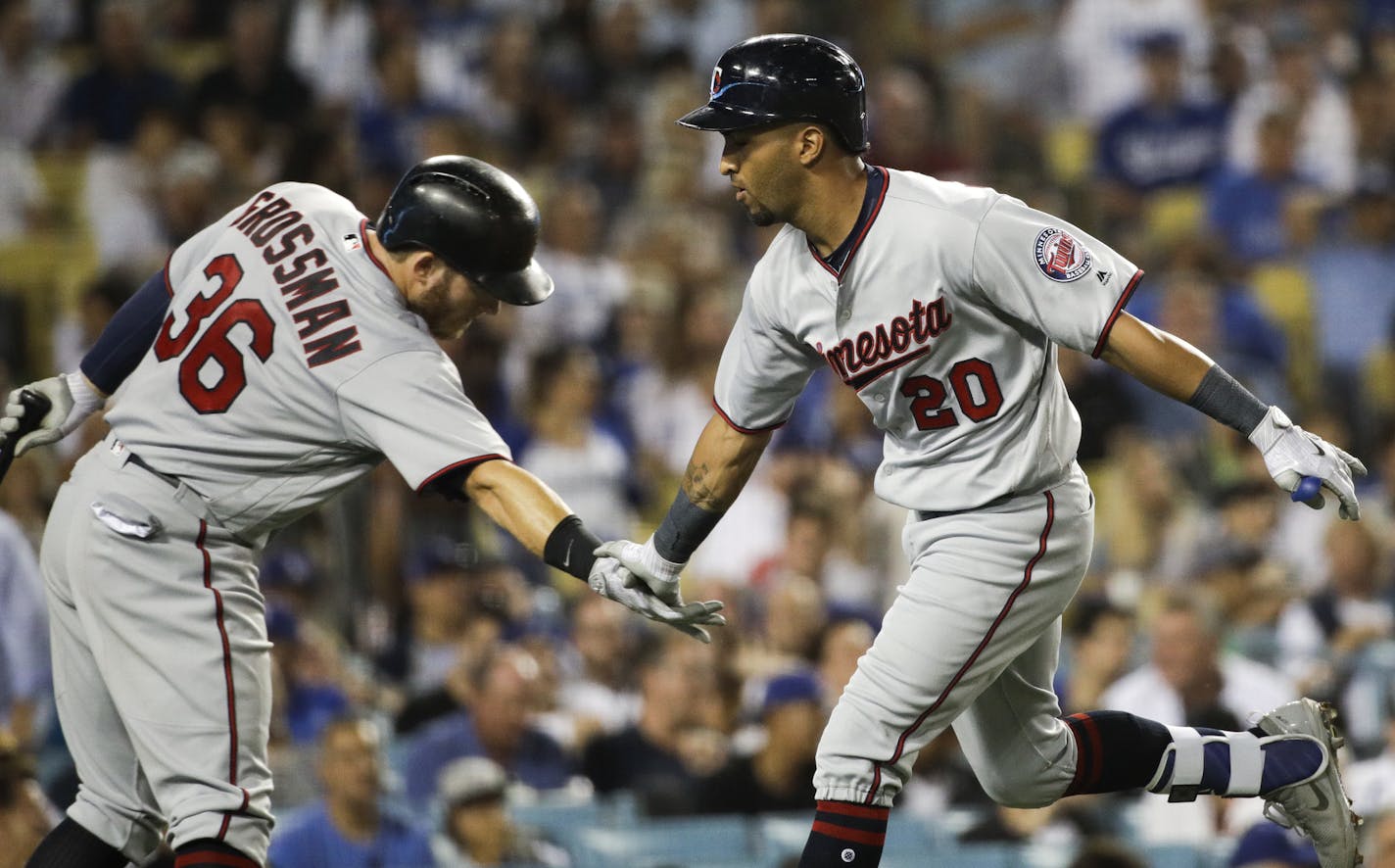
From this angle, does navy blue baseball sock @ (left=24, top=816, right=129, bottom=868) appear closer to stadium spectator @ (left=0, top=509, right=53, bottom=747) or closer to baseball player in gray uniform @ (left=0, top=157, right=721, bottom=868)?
baseball player in gray uniform @ (left=0, top=157, right=721, bottom=868)

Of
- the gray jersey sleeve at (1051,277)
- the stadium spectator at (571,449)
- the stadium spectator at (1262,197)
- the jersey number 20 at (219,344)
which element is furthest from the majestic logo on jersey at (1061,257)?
the stadium spectator at (1262,197)

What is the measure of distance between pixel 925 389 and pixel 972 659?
20.0 inches

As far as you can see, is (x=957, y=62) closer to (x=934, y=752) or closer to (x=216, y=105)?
(x=216, y=105)

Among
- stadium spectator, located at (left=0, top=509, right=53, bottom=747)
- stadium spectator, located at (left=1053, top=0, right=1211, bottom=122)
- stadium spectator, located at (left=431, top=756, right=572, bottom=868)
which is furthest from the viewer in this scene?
stadium spectator, located at (left=1053, top=0, right=1211, bottom=122)

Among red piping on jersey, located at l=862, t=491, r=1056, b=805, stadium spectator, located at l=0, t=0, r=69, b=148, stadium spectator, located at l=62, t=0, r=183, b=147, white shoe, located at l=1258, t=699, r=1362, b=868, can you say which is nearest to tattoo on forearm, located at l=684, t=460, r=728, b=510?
red piping on jersey, located at l=862, t=491, r=1056, b=805

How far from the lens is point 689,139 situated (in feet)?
28.1

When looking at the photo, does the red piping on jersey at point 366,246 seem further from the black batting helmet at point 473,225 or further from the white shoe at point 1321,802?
the white shoe at point 1321,802

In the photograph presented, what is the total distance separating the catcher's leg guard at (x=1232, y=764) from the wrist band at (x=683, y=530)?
3.46 ft

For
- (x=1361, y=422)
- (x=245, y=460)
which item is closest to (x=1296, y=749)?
(x=245, y=460)

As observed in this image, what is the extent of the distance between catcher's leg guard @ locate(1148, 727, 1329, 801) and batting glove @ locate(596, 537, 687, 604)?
1086 mm

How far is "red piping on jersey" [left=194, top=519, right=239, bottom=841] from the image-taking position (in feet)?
11.0

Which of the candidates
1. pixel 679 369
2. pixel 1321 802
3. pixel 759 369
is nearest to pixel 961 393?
pixel 759 369

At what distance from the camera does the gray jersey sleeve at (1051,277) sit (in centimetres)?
314

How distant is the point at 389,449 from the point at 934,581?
3.41 ft
